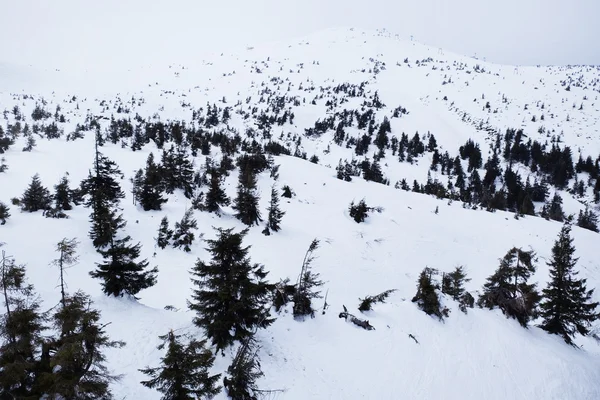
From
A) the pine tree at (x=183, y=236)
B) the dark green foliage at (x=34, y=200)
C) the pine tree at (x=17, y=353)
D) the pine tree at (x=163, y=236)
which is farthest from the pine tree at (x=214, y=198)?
the pine tree at (x=17, y=353)

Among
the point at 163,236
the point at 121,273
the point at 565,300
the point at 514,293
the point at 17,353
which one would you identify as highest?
the point at 17,353

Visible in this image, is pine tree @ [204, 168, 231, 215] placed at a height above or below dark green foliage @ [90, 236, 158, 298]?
below

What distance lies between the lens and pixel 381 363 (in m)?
15.9

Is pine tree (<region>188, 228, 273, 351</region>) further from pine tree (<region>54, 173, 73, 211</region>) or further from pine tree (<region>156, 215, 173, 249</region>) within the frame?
pine tree (<region>54, 173, 73, 211</region>)

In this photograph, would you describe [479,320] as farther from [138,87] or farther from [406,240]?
[138,87]

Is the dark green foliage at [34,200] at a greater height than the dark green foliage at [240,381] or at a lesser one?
lesser

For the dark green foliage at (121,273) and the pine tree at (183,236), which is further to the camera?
the pine tree at (183,236)

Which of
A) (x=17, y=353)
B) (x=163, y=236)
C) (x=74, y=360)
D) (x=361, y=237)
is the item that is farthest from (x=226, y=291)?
(x=361, y=237)

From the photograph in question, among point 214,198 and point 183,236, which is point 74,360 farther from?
point 214,198

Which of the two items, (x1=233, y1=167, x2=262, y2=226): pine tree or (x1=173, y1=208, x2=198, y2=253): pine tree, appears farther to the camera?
(x1=233, y1=167, x2=262, y2=226): pine tree

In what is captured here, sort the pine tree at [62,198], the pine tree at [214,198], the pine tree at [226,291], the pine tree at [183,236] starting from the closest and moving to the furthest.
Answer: the pine tree at [226,291] → the pine tree at [183,236] → the pine tree at [62,198] → the pine tree at [214,198]

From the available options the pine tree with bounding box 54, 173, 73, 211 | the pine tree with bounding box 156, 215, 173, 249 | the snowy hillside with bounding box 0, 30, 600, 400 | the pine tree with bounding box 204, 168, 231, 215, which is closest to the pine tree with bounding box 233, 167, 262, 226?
the snowy hillside with bounding box 0, 30, 600, 400

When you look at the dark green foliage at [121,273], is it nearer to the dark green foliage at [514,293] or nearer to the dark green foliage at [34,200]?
the dark green foliage at [34,200]

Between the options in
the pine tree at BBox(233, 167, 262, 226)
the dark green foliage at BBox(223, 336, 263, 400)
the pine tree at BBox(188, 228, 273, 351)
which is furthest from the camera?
the pine tree at BBox(233, 167, 262, 226)
